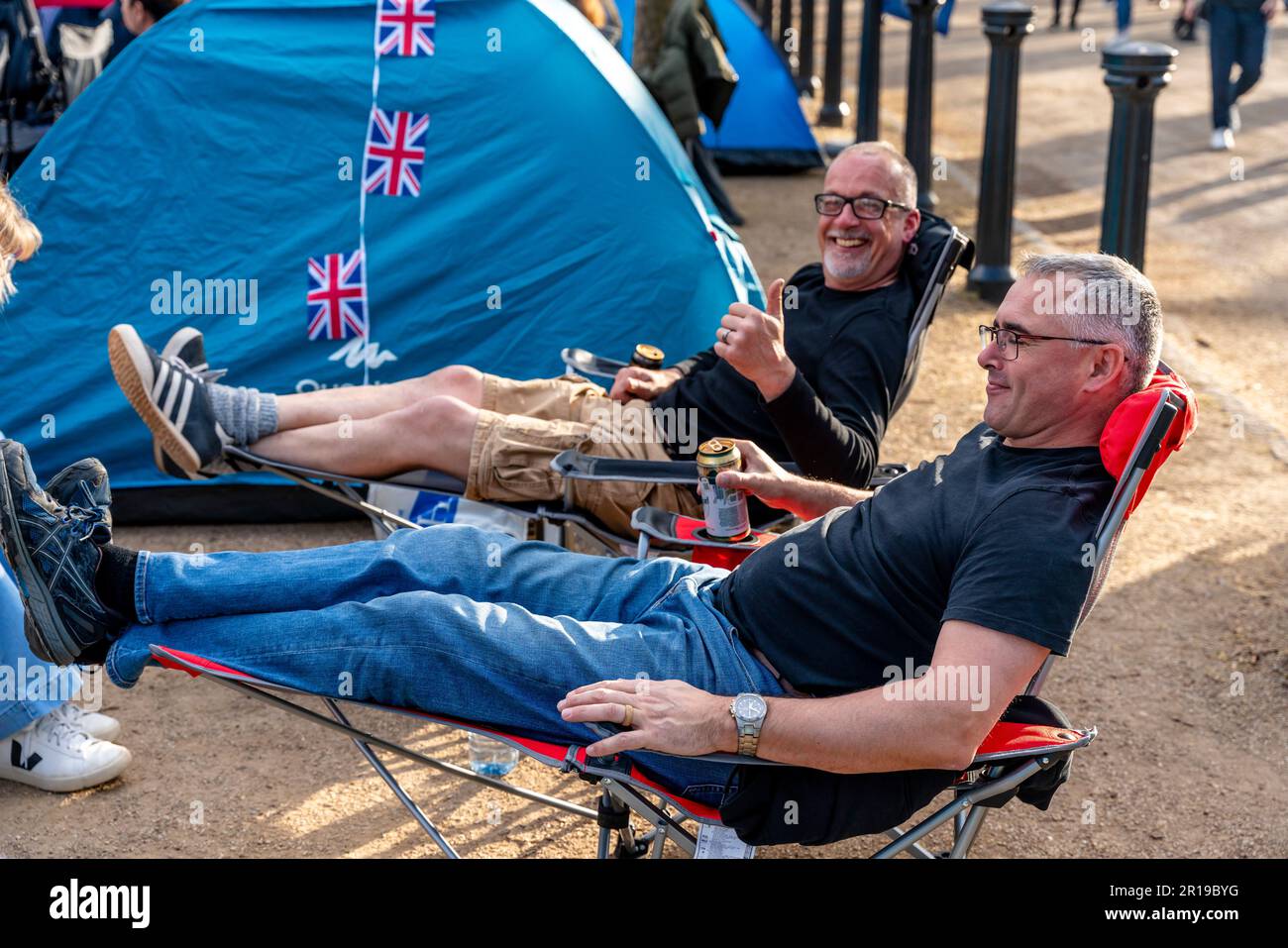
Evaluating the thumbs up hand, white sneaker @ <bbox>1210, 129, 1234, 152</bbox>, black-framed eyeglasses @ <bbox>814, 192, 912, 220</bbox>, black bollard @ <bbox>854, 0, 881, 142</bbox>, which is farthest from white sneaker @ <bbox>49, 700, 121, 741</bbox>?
white sneaker @ <bbox>1210, 129, 1234, 152</bbox>

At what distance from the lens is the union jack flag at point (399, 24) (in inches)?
183

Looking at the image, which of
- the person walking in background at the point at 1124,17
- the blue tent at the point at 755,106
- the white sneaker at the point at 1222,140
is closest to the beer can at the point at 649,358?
the blue tent at the point at 755,106

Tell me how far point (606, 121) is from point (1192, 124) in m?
7.93

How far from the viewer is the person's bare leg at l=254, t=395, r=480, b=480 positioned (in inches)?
152

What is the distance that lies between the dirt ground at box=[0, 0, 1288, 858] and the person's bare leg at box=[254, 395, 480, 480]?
0.65 metres

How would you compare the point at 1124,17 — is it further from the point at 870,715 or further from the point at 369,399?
the point at 870,715

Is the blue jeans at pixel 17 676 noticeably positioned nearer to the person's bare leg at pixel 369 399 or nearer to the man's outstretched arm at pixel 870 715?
the person's bare leg at pixel 369 399

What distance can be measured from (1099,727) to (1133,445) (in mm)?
1384

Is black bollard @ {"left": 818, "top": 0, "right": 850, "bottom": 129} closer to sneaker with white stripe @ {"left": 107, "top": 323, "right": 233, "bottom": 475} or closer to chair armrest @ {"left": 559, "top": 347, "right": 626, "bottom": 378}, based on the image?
chair armrest @ {"left": 559, "top": 347, "right": 626, "bottom": 378}

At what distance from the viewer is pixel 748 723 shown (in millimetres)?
2432

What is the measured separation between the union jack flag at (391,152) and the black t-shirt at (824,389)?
1218 mm

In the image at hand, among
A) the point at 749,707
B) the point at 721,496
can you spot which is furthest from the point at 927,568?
the point at 721,496

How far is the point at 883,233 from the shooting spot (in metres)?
3.95
